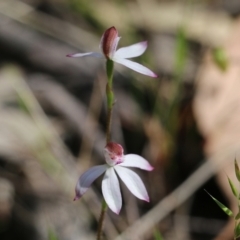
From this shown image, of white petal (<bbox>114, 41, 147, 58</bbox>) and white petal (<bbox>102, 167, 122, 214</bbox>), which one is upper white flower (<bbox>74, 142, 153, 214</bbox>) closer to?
white petal (<bbox>102, 167, 122, 214</bbox>)

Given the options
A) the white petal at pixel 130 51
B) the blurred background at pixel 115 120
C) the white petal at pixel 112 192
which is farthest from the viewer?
the blurred background at pixel 115 120

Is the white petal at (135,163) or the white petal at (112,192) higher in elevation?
the white petal at (135,163)

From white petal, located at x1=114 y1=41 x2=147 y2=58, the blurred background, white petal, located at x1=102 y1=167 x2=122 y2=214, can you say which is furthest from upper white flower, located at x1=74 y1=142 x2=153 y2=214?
the blurred background

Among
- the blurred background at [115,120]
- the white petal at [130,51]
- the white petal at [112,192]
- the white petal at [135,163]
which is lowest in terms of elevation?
the white petal at [112,192]

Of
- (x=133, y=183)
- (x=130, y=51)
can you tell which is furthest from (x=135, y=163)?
(x=130, y=51)

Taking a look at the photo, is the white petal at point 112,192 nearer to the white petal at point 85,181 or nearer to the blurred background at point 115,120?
the white petal at point 85,181

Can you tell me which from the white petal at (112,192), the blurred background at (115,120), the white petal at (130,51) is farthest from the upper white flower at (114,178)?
the blurred background at (115,120)

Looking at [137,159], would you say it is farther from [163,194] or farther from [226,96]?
[226,96]
